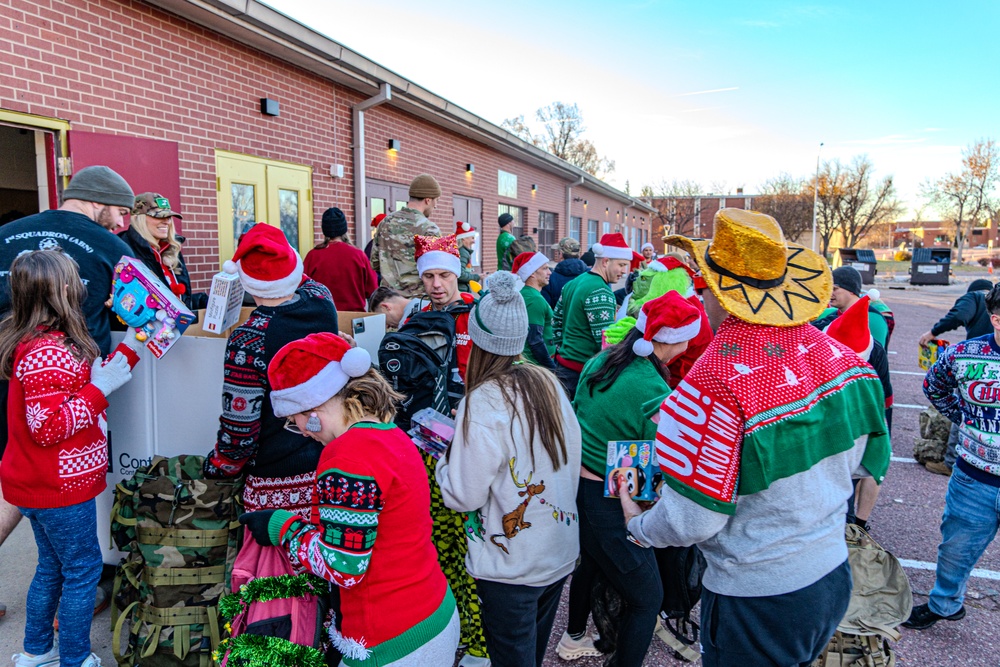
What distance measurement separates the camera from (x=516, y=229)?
666 inches

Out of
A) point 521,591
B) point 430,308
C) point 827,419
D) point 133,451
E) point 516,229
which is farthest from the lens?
point 516,229

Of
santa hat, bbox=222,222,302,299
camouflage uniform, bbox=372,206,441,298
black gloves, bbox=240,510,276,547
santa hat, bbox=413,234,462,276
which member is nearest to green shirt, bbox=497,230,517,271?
camouflage uniform, bbox=372,206,441,298

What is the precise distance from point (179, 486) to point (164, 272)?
2.16m

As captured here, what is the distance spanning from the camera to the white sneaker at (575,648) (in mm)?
3145

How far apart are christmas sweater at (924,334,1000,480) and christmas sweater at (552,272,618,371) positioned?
7.43 feet

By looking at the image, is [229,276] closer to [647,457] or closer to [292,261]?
[292,261]

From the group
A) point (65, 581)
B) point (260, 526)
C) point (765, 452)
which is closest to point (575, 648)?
point (260, 526)

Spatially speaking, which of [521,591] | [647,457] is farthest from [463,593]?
[647,457]

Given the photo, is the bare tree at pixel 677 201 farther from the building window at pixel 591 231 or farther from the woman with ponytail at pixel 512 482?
the woman with ponytail at pixel 512 482

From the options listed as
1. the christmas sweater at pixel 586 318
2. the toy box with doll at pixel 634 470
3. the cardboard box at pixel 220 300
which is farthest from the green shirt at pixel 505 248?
the toy box with doll at pixel 634 470

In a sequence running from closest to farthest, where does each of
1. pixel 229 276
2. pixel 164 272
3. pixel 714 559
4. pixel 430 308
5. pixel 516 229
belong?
pixel 714 559 < pixel 229 276 < pixel 430 308 < pixel 164 272 < pixel 516 229

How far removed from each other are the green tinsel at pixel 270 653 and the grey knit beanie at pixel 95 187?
245 centimetres

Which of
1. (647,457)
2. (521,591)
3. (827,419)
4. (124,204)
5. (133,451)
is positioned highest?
(124,204)

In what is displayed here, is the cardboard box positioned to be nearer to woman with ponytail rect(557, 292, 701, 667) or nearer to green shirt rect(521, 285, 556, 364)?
woman with ponytail rect(557, 292, 701, 667)
